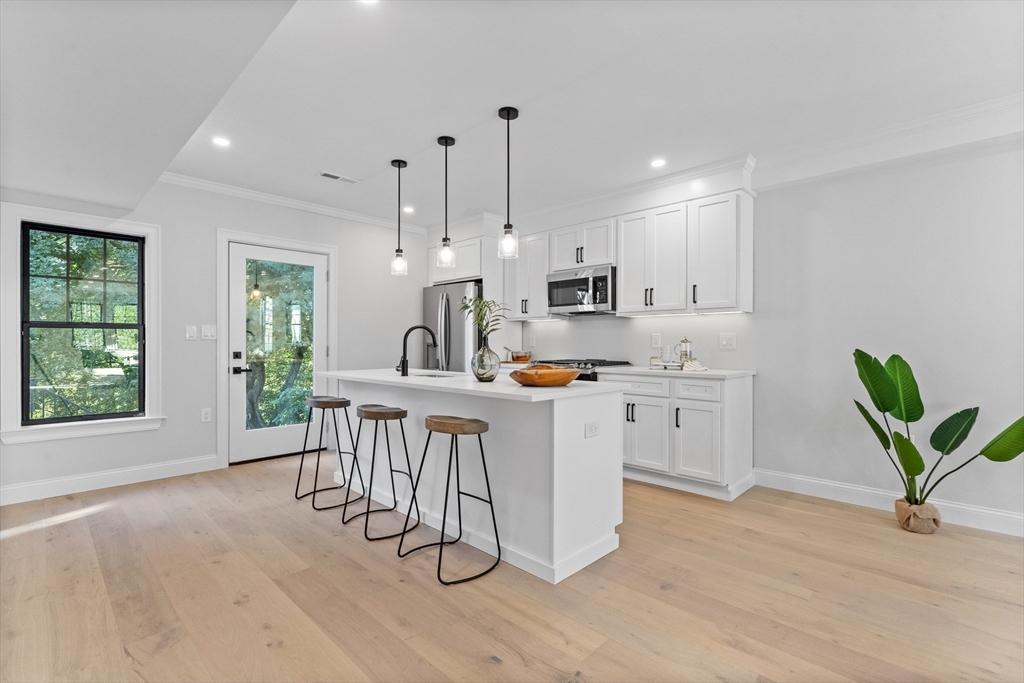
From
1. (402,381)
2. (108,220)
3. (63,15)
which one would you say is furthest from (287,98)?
(108,220)

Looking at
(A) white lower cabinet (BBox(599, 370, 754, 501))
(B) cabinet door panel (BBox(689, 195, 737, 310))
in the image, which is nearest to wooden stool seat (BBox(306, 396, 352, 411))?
(A) white lower cabinet (BBox(599, 370, 754, 501))

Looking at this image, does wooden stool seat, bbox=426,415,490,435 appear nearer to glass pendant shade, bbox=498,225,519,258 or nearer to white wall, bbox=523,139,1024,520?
glass pendant shade, bbox=498,225,519,258

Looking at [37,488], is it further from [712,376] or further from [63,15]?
[712,376]

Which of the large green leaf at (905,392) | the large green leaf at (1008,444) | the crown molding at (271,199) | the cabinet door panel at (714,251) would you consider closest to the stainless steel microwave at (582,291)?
the cabinet door panel at (714,251)

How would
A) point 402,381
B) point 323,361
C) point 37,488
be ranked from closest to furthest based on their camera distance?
point 402,381 < point 37,488 < point 323,361

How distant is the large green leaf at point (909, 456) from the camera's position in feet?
9.15

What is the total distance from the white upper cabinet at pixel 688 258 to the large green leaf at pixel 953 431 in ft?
4.53

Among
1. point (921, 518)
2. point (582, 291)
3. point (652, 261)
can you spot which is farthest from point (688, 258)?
point (921, 518)

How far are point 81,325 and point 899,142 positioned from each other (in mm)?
5836

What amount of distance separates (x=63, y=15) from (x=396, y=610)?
7.77 feet

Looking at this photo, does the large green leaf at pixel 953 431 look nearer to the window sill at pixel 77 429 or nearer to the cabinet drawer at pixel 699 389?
the cabinet drawer at pixel 699 389

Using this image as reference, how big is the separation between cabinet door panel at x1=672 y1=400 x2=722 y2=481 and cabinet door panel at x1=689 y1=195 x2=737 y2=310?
83 cm

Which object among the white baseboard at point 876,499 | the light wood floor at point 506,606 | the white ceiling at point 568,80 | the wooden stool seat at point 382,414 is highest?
Answer: the white ceiling at point 568,80

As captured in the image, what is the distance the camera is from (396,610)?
6.63ft
